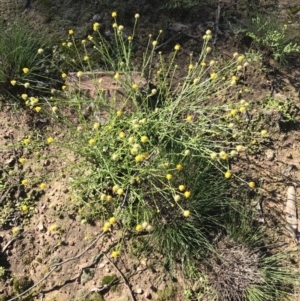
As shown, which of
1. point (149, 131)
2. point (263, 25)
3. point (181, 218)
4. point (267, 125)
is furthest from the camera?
point (263, 25)

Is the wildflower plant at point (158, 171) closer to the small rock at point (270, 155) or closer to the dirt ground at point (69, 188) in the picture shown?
the dirt ground at point (69, 188)

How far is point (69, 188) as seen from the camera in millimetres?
3010

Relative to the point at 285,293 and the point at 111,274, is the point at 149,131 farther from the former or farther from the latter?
the point at 285,293

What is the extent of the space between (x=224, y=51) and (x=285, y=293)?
2079 mm

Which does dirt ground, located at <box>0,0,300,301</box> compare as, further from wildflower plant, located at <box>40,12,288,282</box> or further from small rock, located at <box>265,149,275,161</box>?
wildflower plant, located at <box>40,12,288,282</box>

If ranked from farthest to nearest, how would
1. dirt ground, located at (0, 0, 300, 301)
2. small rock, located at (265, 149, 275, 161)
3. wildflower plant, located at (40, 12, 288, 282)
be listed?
small rock, located at (265, 149, 275, 161) < dirt ground, located at (0, 0, 300, 301) < wildflower plant, located at (40, 12, 288, 282)

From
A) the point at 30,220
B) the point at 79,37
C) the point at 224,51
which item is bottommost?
the point at 30,220

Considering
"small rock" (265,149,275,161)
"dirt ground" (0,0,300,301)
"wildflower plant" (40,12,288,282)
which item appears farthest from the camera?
"small rock" (265,149,275,161)

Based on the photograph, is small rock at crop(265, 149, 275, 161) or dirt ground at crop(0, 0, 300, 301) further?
small rock at crop(265, 149, 275, 161)

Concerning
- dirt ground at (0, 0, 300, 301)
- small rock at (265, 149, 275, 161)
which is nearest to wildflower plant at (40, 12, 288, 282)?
dirt ground at (0, 0, 300, 301)

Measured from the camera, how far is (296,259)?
2809 millimetres

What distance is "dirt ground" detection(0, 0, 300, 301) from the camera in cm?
275

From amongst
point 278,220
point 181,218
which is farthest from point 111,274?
point 278,220

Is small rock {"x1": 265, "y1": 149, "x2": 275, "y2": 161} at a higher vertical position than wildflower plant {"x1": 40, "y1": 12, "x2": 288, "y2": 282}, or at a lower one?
lower
